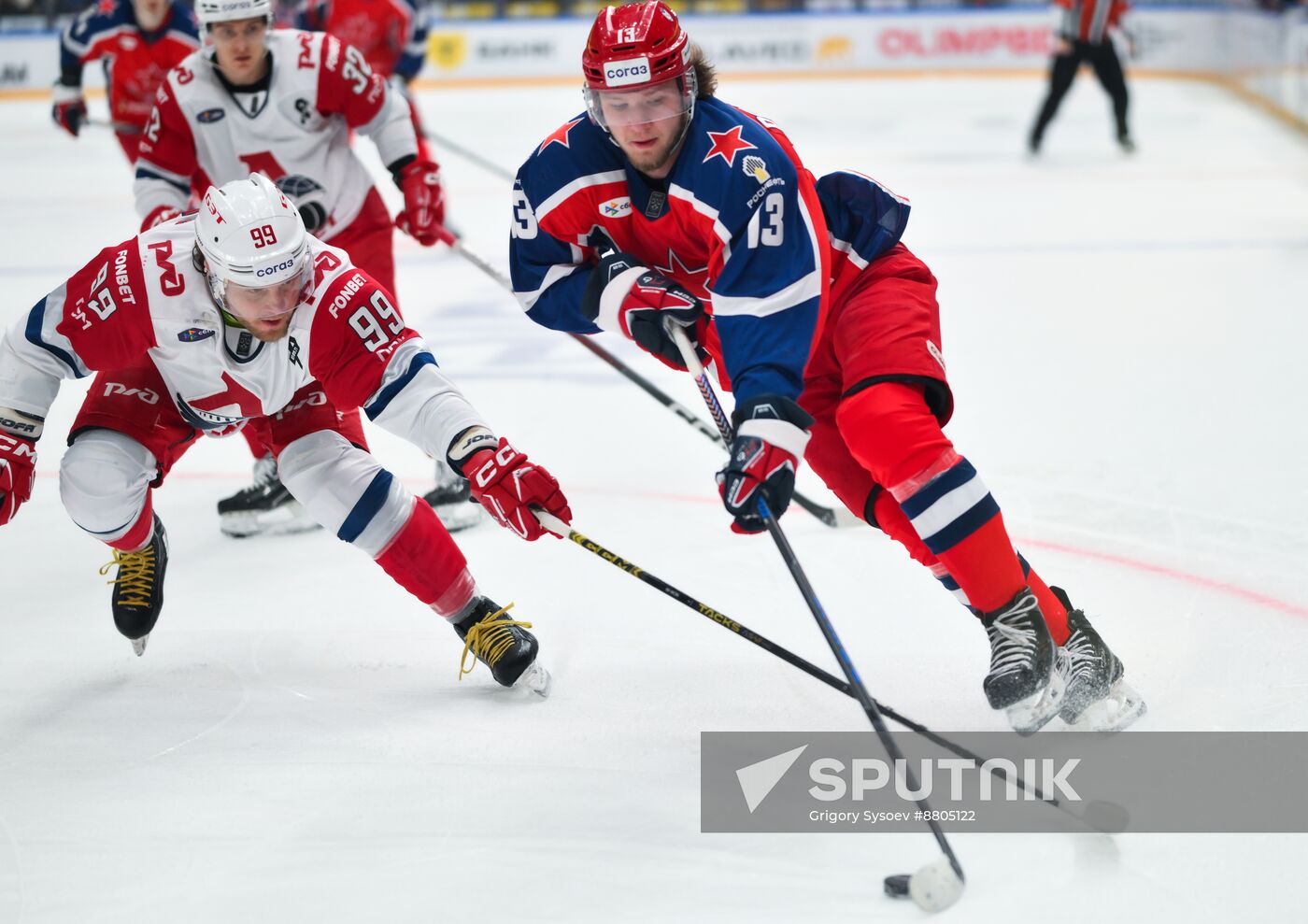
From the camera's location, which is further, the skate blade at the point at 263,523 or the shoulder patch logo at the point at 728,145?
the skate blade at the point at 263,523

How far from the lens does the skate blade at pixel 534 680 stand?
2607 mm

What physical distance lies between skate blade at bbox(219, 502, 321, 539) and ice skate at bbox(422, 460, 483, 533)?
0.31m

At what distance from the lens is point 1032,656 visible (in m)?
2.23

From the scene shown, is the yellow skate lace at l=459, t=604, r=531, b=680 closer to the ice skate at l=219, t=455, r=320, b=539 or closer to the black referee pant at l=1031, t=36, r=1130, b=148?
the ice skate at l=219, t=455, r=320, b=539

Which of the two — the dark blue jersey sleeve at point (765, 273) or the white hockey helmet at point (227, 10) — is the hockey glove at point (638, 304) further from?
the white hockey helmet at point (227, 10)

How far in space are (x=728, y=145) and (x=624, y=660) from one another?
107 centimetres

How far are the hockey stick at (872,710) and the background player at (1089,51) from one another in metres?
6.97

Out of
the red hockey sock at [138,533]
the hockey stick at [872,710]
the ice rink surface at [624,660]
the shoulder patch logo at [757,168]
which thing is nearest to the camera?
the hockey stick at [872,710]

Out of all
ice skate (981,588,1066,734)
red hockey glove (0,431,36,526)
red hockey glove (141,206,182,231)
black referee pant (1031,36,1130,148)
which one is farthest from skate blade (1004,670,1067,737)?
black referee pant (1031,36,1130,148)

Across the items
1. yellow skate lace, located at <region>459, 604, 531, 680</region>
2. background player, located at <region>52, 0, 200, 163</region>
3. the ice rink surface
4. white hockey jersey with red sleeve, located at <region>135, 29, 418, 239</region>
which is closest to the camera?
the ice rink surface

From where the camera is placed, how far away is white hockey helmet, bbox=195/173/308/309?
232 centimetres

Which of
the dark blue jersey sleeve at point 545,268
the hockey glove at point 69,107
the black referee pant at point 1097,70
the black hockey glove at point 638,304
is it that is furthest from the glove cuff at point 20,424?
the black referee pant at point 1097,70

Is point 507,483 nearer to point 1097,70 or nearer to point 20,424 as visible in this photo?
point 20,424

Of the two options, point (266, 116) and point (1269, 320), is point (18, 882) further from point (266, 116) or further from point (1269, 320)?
point (1269, 320)
